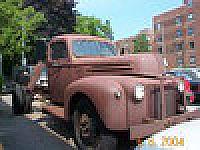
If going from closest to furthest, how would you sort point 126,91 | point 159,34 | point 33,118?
point 126,91
point 33,118
point 159,34

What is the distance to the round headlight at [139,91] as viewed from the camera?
5371 millimetres

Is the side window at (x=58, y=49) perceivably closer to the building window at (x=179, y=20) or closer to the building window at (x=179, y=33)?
the building window at (x=179, y=33)

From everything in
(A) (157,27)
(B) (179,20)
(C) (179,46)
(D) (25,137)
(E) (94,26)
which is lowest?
(D) (25,137)

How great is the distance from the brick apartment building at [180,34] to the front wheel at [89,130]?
227 ft

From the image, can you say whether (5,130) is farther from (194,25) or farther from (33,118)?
(194,25)

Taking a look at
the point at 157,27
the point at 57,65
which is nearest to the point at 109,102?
the point at 57,65

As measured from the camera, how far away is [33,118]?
33.1 feet

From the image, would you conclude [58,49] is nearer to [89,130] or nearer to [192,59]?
[89,130]

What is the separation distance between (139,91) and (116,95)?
13.7 inches

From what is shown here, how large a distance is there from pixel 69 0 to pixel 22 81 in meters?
29.5

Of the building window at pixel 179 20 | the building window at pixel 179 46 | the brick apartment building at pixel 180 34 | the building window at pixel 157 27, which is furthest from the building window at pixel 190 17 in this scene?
the building window at pixel 157 27

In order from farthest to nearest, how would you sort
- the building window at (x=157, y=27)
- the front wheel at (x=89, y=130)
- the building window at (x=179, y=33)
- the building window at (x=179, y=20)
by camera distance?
the building window at (x=157, y=27) < the building window at (x=179, y=33) < the building window at (x=179, y=20) < the front wheel at (x=89, y=130)

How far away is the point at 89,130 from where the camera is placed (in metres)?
6.11

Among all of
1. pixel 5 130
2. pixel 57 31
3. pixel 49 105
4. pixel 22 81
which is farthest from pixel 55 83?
pixel 57 31
